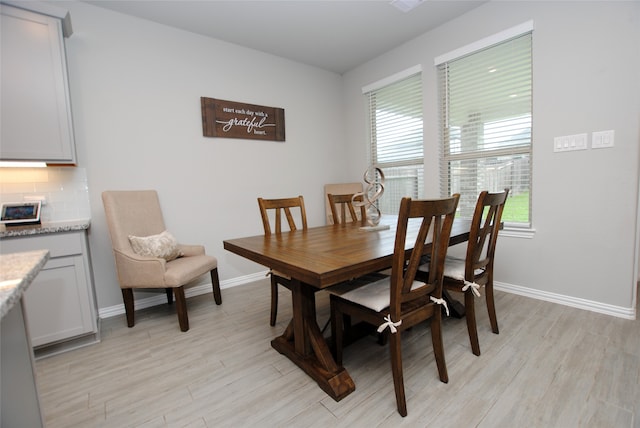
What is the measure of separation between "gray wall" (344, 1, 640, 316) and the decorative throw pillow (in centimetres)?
299

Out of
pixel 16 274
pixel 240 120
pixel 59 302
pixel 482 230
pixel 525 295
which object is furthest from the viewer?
pixel 240 120

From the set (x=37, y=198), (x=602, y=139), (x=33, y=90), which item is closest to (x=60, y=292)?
(x=37, y=198)

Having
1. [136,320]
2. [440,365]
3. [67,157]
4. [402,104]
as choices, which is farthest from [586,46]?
[136,320]

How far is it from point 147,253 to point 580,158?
137 inches

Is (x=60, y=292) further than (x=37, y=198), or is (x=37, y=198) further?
(x=37, y=198)

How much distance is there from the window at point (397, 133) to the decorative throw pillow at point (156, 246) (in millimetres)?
2619

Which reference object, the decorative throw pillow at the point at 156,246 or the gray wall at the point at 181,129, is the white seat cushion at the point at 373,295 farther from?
the gray wall at the point at 181,129

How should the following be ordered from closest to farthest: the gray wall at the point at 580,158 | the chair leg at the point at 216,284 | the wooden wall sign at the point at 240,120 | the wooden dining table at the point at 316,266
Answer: the wooden dining table at the point at 316,266, the gray wall at the point at 580,158, the chair leg at the point at 216,284, the wooden wall sign at the point at 240,120

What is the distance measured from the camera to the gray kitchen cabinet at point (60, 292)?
6.18 ft

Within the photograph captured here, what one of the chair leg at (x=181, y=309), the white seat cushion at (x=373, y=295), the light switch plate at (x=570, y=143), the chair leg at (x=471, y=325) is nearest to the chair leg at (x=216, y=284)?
the chair leg at (x=181, y=309)

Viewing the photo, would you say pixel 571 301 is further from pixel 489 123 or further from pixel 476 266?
pixel 489 123

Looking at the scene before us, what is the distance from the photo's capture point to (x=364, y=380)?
63.6 inches

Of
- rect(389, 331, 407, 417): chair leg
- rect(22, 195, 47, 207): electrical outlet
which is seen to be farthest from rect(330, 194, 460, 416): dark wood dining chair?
rect(22, 195, 47, 207): electrical outlet

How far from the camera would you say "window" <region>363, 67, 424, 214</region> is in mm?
3416
